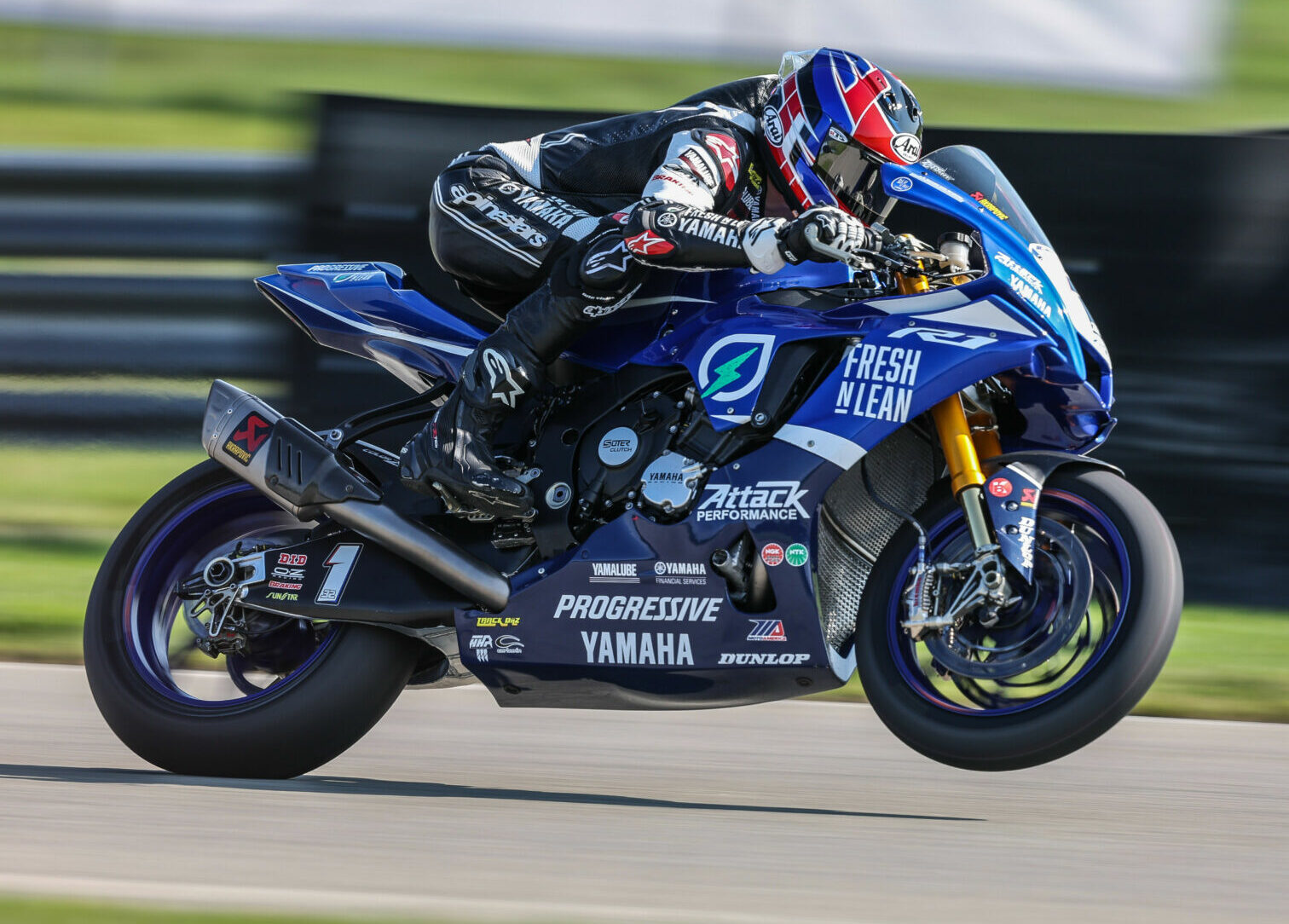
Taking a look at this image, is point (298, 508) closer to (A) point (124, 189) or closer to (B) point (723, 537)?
(B) point (723, 537)

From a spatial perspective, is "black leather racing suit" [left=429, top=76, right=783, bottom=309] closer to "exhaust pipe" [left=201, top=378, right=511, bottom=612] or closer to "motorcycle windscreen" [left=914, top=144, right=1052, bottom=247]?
"motorcycle windscreen" [left=914, top=144, right=1052, bottom=247]

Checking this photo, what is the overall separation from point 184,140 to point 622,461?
7.75m

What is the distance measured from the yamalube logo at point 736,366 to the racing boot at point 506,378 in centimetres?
26

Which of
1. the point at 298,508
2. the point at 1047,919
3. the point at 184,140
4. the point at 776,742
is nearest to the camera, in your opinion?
the point at 1047,919

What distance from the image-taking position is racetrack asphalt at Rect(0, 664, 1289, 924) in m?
2.86

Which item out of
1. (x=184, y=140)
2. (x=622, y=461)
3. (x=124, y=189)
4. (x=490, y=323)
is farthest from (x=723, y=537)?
(x=184, y=140)

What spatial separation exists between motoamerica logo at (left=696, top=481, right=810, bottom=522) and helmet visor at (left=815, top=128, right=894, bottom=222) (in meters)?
0.73

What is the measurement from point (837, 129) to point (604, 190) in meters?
0.68

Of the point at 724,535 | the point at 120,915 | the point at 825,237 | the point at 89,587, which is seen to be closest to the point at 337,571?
the point at 724,535

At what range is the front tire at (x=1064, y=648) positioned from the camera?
3434 millimetres

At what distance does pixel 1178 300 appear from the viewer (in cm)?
601

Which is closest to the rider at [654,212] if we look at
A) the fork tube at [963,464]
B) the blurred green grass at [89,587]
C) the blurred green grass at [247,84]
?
the fork tube at [963,464]

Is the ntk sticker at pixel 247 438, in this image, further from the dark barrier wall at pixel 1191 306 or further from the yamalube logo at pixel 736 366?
the dark barrier wall at pixel 1191 306

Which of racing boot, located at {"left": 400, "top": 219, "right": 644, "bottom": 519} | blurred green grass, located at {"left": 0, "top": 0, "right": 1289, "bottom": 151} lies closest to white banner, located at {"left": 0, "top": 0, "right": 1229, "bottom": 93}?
blurred green grass, located at {"left": 0, "top": 0, "right": 1289, "bottom": 151}
